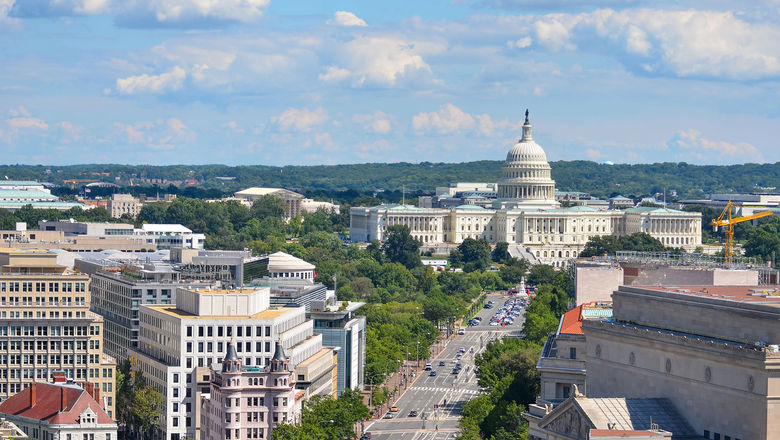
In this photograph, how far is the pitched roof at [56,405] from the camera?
A: 106188 millimetres

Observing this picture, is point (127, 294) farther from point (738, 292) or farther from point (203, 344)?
point (738, 292)

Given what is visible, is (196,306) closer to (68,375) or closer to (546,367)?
(68,375)

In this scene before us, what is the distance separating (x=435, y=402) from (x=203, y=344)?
124 ft

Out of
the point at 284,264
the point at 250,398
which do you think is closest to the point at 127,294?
the point at 250,398

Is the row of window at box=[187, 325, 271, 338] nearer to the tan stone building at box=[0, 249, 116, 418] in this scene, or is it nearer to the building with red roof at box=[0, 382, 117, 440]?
the tan stone building at box=[0, 249, 116, 418]

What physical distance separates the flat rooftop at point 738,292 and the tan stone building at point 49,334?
51980mm

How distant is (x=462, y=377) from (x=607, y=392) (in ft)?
284

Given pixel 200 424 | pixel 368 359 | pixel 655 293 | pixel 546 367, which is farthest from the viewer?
pixel 368 359

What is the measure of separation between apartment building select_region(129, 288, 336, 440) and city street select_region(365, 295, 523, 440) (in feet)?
44.1

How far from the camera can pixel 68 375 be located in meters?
124

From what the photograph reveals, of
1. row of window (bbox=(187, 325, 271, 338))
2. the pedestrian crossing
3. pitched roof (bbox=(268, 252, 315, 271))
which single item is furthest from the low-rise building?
pitched roof (bbox=(268, 252, 315, 271))

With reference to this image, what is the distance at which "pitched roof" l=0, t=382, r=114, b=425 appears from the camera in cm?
10619

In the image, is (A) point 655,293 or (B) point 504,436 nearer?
(A) point 655,293

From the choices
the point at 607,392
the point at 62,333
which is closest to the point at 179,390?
the point at 62,333
